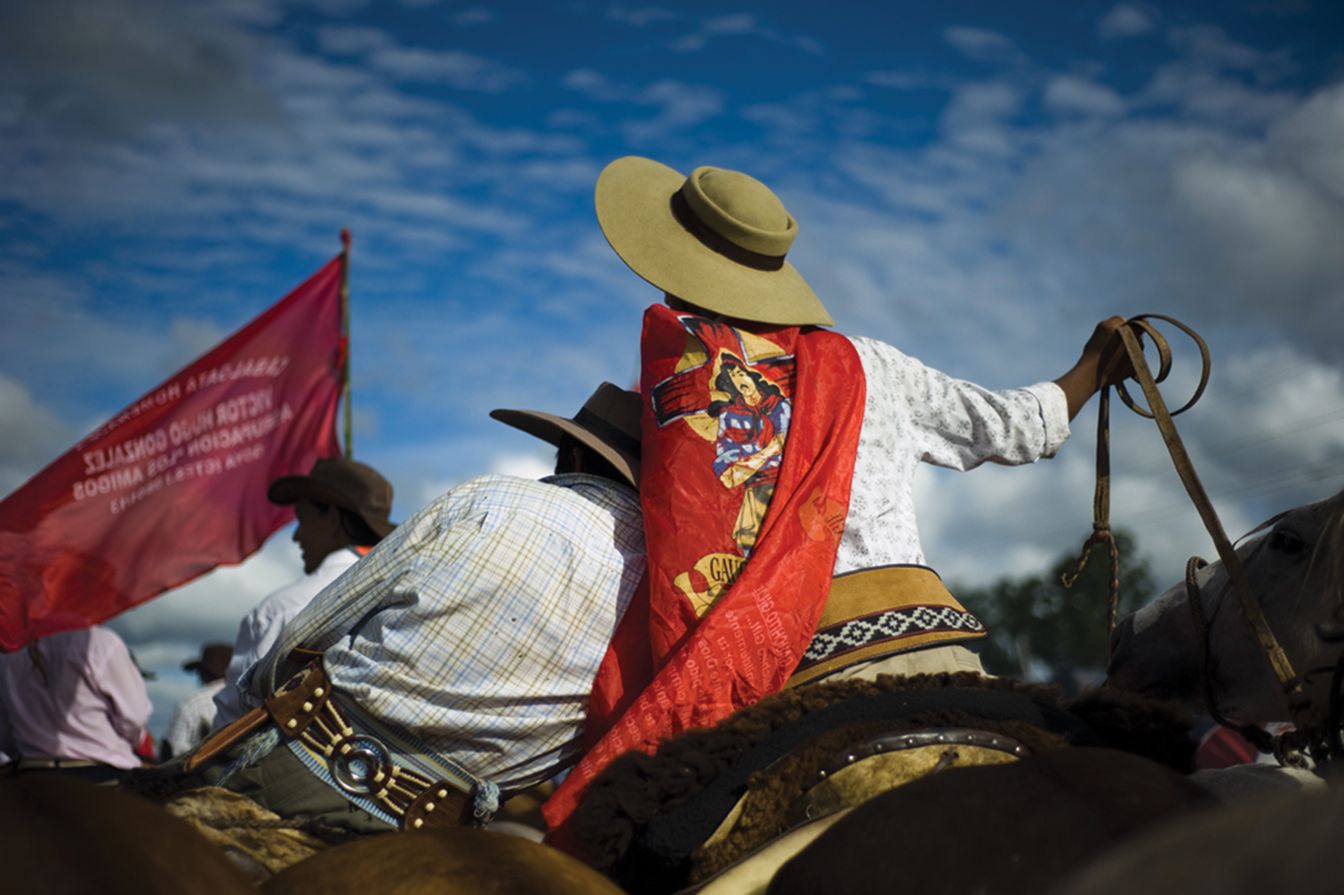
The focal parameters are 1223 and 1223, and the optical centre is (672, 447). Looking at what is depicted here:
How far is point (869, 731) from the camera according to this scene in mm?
2172

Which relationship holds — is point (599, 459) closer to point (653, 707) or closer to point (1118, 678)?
point (653, 707)

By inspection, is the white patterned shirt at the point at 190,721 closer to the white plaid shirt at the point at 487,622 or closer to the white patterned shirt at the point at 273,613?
the white patterned shirt at the point at 273,613

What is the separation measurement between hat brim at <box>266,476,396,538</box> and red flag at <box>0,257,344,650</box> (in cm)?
112

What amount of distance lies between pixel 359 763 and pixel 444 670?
0.91 feet

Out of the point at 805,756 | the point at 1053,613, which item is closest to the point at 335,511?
the point at 805,756

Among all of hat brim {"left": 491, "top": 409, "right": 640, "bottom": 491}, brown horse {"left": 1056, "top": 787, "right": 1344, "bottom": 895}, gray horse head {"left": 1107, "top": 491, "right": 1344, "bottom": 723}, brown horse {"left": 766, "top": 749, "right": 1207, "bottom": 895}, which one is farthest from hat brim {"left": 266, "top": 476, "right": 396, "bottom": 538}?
brown horse {"left": 1056, "top": 787, "right": 1344, "bottom": 895}

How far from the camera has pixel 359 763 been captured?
2578mm

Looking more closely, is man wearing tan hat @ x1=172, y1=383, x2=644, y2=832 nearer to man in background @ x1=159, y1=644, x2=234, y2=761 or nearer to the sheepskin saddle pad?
the sheepskin saddle pad

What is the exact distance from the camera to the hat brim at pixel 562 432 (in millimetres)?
2766

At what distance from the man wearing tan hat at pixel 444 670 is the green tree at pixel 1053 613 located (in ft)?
214

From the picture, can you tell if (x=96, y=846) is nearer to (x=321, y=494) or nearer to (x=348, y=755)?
(x=348, y=755)

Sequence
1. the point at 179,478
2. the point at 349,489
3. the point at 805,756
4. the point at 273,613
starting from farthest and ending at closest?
the point at 179,478 < the point at 349,489 < the point at 273,613 < the point at 805,756

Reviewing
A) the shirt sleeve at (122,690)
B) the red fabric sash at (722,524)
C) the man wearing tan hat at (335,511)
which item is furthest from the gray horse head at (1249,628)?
the shirt sleeve at (122,690)

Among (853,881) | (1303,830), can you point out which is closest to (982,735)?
(853,881)
